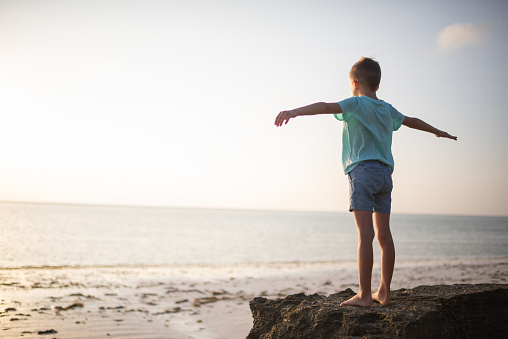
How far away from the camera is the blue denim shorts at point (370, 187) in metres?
3.21

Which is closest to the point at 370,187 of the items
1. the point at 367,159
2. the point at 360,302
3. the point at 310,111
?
the point at 367,159

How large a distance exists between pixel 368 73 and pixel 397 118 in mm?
544

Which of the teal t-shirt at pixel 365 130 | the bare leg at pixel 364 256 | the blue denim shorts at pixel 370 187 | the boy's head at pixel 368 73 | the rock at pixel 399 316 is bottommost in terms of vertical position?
the rock at pixel 399 316

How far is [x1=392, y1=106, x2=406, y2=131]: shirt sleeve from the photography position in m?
3.63

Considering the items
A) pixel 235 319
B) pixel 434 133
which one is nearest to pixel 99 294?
pixel 235 319

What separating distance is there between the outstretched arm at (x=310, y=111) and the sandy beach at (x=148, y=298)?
4.02 metres

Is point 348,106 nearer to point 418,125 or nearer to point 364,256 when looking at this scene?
point 418,125

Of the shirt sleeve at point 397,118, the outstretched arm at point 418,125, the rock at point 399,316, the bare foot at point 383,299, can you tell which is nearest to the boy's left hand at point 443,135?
the outstretched arm at point 418,125

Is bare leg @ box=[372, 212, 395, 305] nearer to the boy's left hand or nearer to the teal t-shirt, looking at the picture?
the teal t-shirt

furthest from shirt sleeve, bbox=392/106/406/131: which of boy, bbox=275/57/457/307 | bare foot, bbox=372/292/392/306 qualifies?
bare foot, bbox=372/292/392/306

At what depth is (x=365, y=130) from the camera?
3.36 m

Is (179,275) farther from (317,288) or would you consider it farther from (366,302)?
(366,302)

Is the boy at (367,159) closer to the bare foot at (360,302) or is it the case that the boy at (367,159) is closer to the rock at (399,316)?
the bare foot at (360,302)

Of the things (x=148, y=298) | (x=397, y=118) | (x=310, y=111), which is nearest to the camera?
(x=310, y=111)
